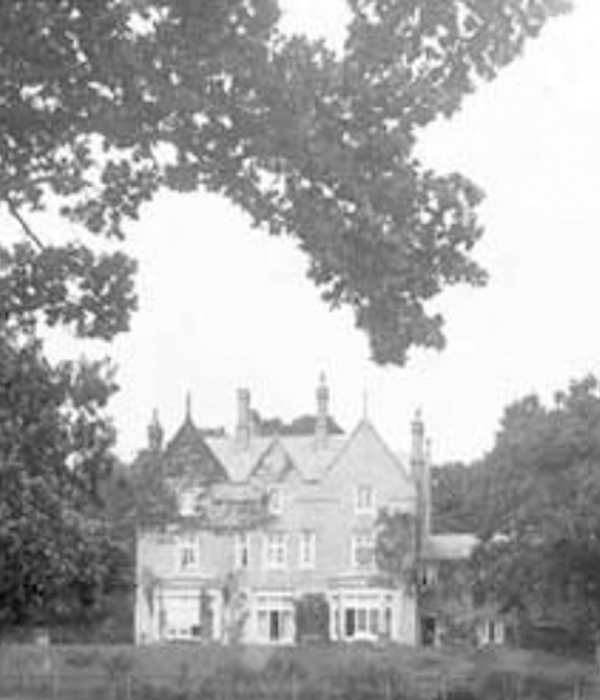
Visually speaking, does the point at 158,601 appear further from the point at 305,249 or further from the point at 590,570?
the point at 305,249

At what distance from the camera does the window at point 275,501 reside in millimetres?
87438

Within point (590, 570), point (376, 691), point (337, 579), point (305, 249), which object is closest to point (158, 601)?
point (337, 579)

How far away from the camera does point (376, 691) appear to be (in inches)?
2287

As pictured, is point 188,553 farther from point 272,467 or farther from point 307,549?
point 272,467

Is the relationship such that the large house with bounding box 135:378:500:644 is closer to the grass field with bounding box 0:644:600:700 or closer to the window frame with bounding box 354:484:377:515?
the window frame with bounding box 354:484:377:515

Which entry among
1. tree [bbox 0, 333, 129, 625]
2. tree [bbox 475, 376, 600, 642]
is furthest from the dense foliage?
tree [bbox 475, 376, 600, 642]

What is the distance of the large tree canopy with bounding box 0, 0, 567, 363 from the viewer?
40.9ft

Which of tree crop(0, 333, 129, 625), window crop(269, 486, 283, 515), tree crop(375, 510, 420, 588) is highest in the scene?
window crop(269, 486, 283, 515)

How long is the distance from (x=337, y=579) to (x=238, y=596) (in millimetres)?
4546

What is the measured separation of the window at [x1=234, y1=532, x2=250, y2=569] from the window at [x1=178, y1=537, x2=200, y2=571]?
69.3 inches

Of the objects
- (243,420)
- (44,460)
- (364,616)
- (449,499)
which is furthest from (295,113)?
(449,499)

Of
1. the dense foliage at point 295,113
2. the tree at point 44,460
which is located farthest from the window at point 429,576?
the dense foliage at point 295,113

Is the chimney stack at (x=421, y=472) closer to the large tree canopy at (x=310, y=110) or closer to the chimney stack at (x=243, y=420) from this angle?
the chimney stack at (x=243, y=420)

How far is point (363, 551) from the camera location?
282 ft
